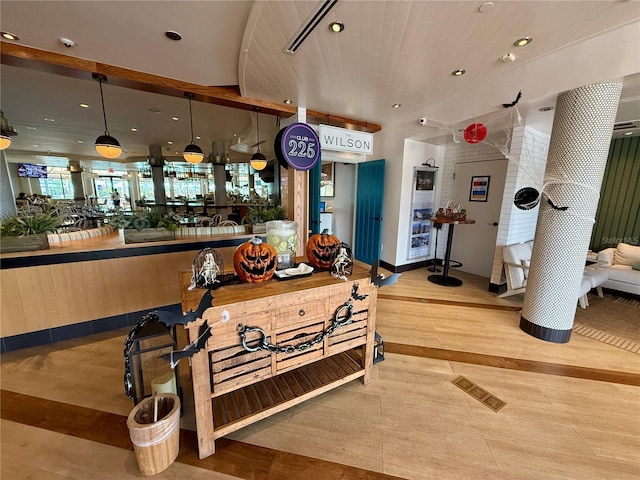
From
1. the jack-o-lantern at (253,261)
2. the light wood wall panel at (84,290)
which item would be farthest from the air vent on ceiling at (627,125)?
the light wood wall panel at (84,290)

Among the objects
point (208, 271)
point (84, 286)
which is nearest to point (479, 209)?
point (208, 271)

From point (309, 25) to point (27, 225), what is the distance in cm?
333

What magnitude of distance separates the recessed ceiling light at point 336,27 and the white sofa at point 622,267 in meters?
5.29

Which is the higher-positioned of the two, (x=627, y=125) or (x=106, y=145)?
(x=627, y=125)

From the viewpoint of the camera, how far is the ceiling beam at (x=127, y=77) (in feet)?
8.17

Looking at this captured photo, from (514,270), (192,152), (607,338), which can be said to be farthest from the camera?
(192,152)

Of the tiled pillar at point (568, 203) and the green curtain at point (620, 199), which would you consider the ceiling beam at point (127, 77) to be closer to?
the tiled pillar at point (568, 203)

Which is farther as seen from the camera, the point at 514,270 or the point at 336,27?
the point at 514,270

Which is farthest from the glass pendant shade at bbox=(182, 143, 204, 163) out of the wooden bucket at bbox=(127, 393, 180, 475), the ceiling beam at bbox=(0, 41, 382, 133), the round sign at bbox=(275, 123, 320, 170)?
the wooden bucket at bbox=(127, 393, 180, 475)

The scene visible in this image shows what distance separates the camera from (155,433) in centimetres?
134

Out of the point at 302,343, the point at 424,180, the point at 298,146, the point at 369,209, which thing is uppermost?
the point at 298,146

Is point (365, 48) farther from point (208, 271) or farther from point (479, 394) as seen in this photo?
point (479, 394)

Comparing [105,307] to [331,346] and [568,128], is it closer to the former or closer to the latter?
[331,346]

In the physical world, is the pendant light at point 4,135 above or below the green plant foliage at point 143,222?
above
